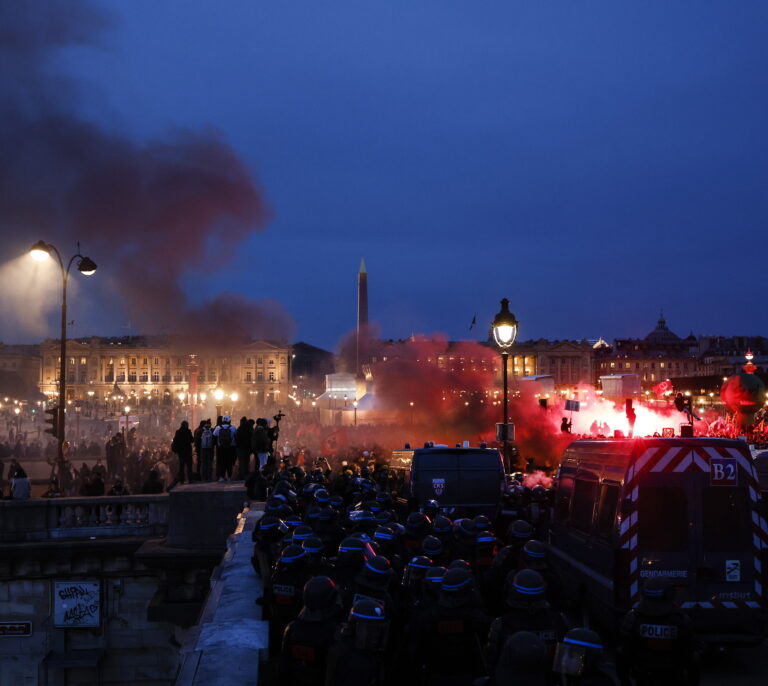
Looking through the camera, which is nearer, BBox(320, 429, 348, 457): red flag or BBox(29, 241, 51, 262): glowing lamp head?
BBox(29, 241, 51, 262): glowing lamp head

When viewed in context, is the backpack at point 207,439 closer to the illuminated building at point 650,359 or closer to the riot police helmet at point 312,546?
the riot police helmet at point 312,546

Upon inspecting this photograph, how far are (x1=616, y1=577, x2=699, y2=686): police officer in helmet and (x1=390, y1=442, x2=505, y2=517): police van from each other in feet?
27.0

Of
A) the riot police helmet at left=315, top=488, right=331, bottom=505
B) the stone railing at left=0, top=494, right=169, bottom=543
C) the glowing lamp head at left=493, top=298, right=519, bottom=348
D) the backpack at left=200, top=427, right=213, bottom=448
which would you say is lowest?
the stone railing at left=0, top=494, right=169, bottom=543

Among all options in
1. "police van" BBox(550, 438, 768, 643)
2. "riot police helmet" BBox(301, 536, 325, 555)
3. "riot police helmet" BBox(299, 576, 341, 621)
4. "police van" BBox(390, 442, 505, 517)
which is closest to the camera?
"riot police helmet" BBox(299, 576, 341, 621)

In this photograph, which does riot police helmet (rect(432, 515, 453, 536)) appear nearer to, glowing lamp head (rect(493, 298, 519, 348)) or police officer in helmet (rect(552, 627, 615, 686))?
police officer in helmet (rect(552, 627, 615, 686))

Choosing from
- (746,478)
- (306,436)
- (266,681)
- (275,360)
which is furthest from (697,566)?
(275,360)

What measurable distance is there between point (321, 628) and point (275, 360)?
142 metres

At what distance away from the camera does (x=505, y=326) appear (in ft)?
50.9

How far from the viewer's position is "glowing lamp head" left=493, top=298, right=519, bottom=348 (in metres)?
15.4

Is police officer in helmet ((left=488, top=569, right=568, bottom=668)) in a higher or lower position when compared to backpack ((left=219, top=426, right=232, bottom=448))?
lower

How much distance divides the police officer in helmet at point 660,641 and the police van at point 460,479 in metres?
8.23

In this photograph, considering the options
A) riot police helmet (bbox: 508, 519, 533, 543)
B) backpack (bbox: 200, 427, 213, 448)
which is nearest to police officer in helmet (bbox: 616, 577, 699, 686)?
riot police helmet (bbox: 508, 519, 533, 543)

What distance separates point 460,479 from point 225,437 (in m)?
5.10

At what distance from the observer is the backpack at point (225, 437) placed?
16.4m
